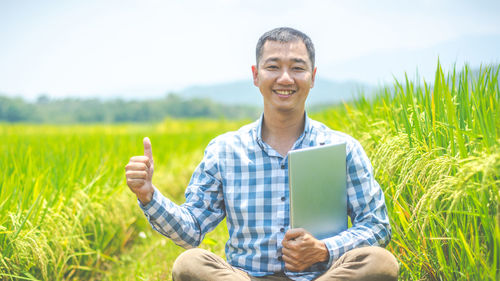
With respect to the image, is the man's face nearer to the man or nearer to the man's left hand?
the man

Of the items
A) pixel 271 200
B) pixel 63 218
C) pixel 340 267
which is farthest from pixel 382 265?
pixel 63 218

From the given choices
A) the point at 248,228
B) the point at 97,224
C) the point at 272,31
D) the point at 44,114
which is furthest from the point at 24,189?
the point at 44,114

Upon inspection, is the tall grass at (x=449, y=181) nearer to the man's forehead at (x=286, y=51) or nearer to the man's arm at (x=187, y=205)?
the man's forehead at (x=286, y=51)

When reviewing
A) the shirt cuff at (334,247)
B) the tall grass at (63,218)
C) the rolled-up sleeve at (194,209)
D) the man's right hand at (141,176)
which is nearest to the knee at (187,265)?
the rolled-up sleeve at (194,209)

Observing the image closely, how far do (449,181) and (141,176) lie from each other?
122 centimetres

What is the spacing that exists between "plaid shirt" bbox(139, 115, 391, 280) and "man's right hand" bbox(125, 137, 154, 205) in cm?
5

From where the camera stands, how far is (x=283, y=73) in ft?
7.04

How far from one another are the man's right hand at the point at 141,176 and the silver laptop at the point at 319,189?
0.61 meters

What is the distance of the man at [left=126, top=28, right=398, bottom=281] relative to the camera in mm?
1938

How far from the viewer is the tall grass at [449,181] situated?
1.77m

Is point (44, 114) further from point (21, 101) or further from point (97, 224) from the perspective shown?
point (97, 224)

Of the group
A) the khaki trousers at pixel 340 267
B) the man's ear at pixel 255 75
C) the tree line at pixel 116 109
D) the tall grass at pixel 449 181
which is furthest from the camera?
the tree line at pixel 116 109

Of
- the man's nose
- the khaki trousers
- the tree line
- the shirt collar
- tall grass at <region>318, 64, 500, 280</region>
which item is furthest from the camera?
the tree line

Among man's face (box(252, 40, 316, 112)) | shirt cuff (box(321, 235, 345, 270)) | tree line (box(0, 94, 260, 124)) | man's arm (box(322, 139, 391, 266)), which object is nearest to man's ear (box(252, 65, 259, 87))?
man's face (box(252, 40, 316, 112))
